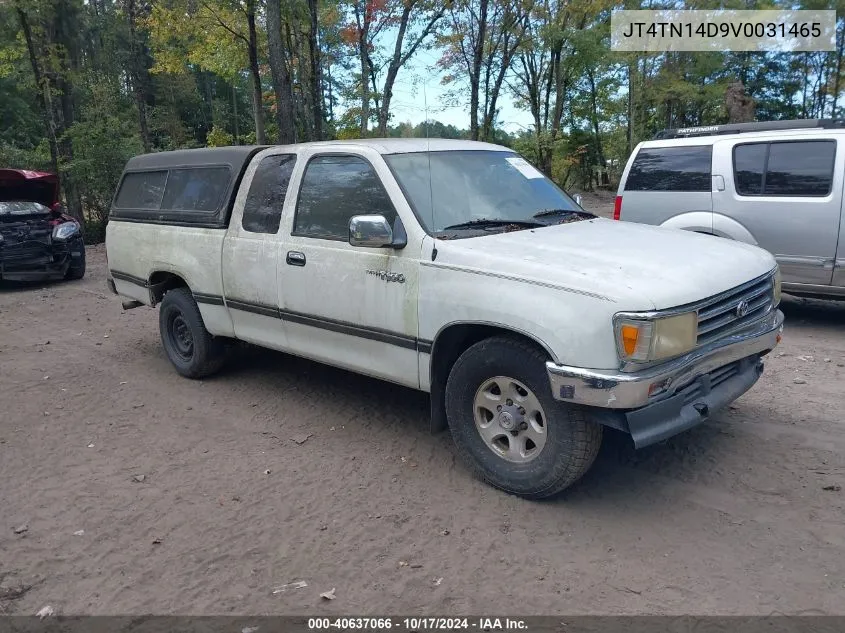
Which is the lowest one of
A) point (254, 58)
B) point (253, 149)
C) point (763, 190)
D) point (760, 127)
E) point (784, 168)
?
point (763, 190)

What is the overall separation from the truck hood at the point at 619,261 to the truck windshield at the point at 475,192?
22cm

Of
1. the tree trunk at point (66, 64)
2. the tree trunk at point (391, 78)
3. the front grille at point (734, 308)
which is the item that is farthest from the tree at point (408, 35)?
the front grille at point (734, 308)

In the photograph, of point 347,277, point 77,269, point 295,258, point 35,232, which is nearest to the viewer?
point 347,277

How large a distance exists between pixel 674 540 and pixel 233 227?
384 centimetres

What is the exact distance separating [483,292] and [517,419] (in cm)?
72

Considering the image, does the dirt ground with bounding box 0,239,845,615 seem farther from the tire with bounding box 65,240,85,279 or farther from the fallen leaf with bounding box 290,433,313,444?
the tire with bounding box 65,240,85,279

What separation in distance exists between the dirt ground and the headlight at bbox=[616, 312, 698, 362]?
95 centimetres

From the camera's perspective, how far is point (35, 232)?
1098cm

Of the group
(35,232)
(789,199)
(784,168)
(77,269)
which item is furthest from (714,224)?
(35,232)

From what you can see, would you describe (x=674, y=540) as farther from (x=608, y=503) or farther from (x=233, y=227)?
(x=233, y=227)

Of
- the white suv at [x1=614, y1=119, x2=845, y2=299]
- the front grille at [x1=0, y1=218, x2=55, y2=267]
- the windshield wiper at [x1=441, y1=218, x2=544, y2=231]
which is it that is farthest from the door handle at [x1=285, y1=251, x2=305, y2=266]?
the front grille at [x1=0, y1=218, x2=55, y2=267]

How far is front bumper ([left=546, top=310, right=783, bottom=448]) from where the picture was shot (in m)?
3.14

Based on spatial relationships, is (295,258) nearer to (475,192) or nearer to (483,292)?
(475,192)

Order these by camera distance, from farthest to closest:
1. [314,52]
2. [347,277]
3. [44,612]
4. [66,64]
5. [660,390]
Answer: [66,64] → [314,52] → [347,277] → [660,390] → [44,612]
